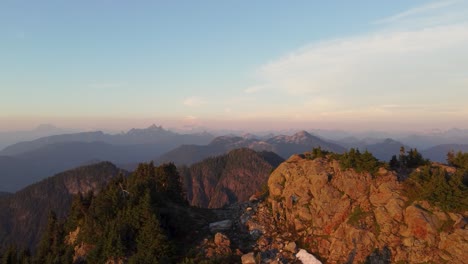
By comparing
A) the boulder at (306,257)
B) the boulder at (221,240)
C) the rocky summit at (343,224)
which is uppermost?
the rocky summit at (343,224)

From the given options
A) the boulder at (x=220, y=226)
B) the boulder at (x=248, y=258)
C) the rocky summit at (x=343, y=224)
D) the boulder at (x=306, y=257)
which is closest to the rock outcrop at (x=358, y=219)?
the rocky summit at (x=343, y=224)

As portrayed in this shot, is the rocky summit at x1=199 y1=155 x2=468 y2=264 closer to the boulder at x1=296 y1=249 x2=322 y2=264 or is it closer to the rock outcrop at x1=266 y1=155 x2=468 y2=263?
the rock outcrop at x1=266 y1=155 x2=468 y2=263

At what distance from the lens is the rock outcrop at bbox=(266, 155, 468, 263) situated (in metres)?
32.8

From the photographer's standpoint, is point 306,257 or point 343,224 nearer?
point 306,257

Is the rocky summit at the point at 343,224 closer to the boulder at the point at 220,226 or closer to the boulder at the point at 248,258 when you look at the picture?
the boulder at the point at 248,258

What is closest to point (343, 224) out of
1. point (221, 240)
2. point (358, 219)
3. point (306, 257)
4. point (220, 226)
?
point (358, 219)

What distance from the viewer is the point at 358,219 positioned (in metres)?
37.4

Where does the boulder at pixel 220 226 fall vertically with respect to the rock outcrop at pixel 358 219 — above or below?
below

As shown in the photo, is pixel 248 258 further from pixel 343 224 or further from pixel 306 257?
pixel 343 224

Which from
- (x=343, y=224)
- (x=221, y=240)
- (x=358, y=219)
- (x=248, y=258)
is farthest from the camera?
(x=221, y=240)

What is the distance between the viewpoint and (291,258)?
3616 centimetres

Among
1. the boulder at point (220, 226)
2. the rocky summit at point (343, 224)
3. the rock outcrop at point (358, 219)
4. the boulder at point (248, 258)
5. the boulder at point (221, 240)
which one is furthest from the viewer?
the boulder at point (220, 226)

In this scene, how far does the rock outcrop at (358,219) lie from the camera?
3278 centimetres

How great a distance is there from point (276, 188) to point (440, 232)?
2166cm
